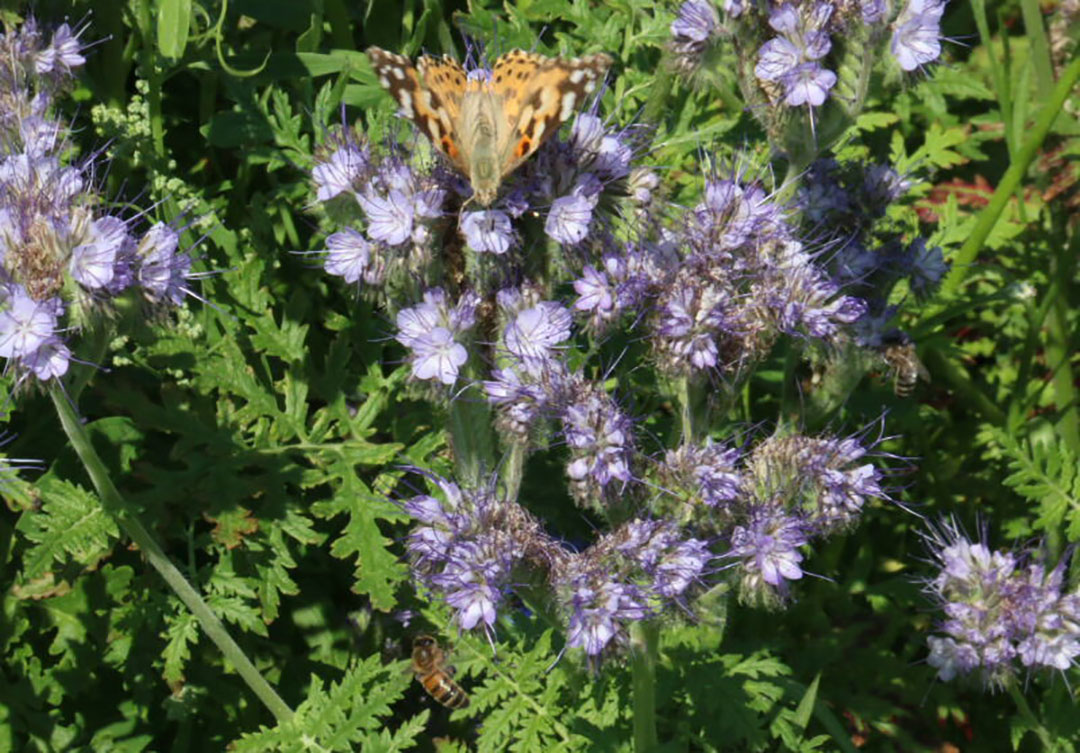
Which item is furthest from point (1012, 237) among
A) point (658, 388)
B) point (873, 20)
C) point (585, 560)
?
point (585, 560)

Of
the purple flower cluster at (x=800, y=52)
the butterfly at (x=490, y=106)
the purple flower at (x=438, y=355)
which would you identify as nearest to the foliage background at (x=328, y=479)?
the purple flower cluster at (x=800, y=52)

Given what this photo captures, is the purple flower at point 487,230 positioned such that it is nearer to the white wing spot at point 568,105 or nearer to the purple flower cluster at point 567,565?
the white wing spot at point 568,105

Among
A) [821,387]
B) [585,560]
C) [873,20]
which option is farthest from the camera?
[821,387]

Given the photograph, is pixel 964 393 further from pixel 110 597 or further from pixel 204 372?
pixel 110 597

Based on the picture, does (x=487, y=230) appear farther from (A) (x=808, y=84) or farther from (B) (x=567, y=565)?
(A) (x=808, y=84)

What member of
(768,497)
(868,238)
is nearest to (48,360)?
(768,497)
